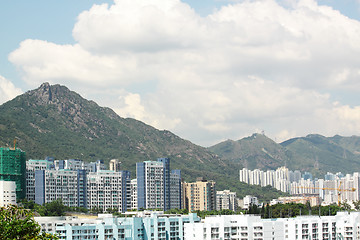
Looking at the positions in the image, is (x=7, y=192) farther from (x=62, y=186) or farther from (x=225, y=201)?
(x=225, y=201)

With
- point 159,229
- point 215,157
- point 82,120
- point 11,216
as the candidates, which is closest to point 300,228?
point 159,229

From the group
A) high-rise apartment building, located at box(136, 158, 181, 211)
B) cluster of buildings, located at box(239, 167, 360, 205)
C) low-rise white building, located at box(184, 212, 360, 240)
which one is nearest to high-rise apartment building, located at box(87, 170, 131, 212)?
high-rise apartment building, located at box(136, 158, 181, 211)

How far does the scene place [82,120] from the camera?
15638 cm

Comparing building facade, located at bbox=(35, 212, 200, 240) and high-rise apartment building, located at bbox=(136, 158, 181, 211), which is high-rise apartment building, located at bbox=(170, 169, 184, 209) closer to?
high-rise apartment building, located at bbox=(136, 158, 181, 211)

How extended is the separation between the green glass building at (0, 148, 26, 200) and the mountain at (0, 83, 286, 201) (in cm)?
2950

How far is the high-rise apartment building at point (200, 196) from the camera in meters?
95.0

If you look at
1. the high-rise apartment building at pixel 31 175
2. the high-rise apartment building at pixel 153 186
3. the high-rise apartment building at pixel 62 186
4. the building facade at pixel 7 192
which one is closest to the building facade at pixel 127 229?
the building facade at pixel 7 192

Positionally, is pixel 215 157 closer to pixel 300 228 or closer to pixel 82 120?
pixel 82 120

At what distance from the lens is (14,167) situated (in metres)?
78.0

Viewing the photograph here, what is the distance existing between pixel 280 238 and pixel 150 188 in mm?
42267

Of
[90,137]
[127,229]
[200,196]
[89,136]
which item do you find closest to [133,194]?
[200,196]

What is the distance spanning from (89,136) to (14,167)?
72.2m

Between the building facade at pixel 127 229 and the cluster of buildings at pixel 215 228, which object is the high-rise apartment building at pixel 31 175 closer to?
the cluster of buildings at pixel 215 228

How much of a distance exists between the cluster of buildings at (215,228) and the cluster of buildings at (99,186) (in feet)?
85.6
